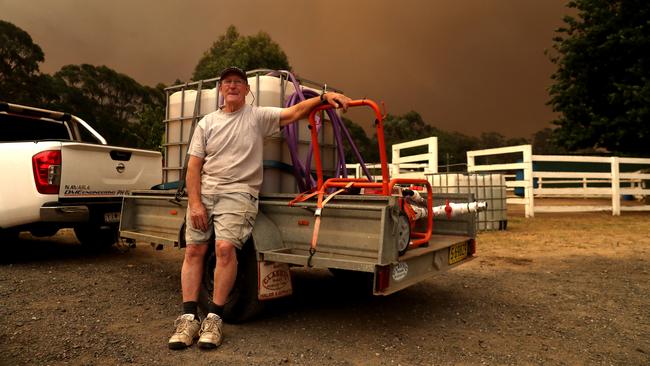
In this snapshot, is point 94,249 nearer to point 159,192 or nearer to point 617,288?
point 159,192

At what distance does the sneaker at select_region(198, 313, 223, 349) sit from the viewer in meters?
3.10

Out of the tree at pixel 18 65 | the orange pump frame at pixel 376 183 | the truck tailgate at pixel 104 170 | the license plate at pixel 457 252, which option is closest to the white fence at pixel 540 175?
the license plate at pixel 457 252

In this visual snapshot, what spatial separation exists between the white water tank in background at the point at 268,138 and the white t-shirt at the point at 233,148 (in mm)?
599

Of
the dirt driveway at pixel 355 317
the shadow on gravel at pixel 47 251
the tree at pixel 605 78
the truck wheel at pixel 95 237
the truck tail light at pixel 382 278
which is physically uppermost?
the tree at pixel 605 78

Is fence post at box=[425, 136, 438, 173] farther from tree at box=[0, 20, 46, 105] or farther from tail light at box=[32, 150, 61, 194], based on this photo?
tree at box=[0, 20, 46, 105]

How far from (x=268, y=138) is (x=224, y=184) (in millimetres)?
887

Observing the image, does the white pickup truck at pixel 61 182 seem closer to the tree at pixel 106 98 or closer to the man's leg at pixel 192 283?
the man's leg at pixel 192 283

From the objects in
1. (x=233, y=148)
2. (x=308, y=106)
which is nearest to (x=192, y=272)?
(x=233, y=148)

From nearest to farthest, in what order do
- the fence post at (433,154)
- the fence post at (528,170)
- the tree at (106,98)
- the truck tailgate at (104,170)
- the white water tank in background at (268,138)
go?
1. the white water tank in background at (268,138)
2. the truck tailgate at (104,170)
3. the fence post at (433,154)
4. the fence post at (528,170)
5. the tree at (106,98)

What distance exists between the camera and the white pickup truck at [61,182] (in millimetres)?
5332

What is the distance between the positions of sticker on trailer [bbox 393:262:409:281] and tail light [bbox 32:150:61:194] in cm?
434

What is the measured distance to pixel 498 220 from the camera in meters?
9.61

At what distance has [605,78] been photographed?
21.0 m

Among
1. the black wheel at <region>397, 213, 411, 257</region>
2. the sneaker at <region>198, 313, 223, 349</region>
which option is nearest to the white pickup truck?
the sneaker at <region>198, 313, 223, 349</region>
